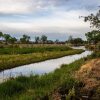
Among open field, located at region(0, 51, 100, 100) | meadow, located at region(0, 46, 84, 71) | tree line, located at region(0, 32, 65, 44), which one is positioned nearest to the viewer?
open field, located at region(0, 51, 100, 100)

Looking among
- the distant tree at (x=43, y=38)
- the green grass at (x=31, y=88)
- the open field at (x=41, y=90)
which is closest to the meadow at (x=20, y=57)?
the green grass at (x=31, y=88)

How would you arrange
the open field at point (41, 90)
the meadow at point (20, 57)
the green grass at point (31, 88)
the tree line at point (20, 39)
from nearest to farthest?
the open field at point (41, 90) → the green grass at point (31, 88) → the meadow at point (20, 57) → the tree line at point (20, 39)

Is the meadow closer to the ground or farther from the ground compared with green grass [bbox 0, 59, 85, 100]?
closer to the ground

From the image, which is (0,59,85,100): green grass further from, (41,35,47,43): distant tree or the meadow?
(41,35,47,43): distant tree

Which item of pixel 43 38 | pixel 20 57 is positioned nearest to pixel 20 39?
pixel 43 38

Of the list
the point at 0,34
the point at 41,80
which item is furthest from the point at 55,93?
the point at 0,34

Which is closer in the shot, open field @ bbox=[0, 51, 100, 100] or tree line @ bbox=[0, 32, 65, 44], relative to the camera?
open field @ bbox=[0, 51, 100, 100]

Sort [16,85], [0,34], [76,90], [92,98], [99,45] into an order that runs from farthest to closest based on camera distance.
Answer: [0,34] < [99,45] < [16,85] < [76,90] < [92,98]

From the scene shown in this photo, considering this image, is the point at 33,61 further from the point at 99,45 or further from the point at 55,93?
the point at 55,93

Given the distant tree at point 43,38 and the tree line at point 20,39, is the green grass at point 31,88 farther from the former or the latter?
the distant tree at point 43,38

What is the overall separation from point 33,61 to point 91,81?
34057mm

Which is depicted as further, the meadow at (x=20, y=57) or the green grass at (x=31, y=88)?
the meadow at (x=20, y=57)

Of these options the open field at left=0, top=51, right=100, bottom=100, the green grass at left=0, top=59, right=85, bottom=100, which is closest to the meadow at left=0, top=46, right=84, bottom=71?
the green grass at left=0, top=59, right=85, bottom=100

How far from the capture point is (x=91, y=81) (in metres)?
17.5
